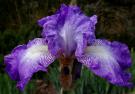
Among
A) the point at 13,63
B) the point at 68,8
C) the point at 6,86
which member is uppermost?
the point at 68,8

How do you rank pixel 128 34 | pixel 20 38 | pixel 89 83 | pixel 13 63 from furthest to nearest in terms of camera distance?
pixel 128 34, pixel 20 38, pixel 89 83, pixel 13 63

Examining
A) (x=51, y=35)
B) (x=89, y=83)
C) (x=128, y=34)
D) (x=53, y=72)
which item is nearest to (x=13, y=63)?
(x=51, y=35)

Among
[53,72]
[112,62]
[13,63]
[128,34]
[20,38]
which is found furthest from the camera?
[128,34]

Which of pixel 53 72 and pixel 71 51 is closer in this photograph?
pixel 71 51

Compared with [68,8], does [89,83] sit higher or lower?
lower

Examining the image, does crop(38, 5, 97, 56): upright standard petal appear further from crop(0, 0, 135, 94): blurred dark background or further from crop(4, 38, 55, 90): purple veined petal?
crop(0, 0, 135, 94): blurred dark background

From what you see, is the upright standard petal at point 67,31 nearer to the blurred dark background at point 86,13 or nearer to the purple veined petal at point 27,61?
the purple veined petal at point 27,61

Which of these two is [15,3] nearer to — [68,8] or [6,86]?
[6,86]
